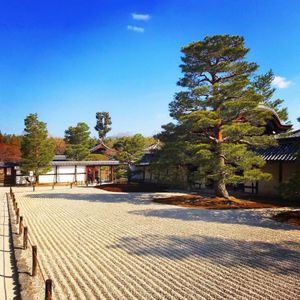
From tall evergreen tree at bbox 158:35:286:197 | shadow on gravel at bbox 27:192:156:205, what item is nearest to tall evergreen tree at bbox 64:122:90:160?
shadow on gravel at bbox 27:192:156:205

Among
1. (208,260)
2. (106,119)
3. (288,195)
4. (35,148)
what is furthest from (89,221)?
(106,119)

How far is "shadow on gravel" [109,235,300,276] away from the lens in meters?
7.63

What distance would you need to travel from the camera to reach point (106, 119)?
7469 centimetres

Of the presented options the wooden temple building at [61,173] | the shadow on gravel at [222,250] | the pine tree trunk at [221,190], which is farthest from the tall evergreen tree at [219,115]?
the wooden temple building at [61,173]

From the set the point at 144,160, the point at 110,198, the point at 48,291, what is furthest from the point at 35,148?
the point at 48,291

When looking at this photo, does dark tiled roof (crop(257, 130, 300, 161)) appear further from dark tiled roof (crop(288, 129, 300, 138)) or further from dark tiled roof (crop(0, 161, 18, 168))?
dark tiled roof (crop(0, 161, 18, 168))

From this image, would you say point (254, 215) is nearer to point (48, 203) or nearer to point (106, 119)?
point (48, 203)

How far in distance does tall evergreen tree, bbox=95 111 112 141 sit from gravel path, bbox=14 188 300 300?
60592 millimetres

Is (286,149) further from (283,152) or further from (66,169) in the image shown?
(66,169)

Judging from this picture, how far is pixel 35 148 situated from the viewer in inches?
1291

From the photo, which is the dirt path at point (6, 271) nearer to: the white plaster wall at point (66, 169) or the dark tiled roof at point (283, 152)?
the dark tiled roof at point (283, 152)

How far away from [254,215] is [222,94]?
668cm

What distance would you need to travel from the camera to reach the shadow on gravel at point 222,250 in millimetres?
7629

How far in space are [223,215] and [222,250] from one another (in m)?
5.82
